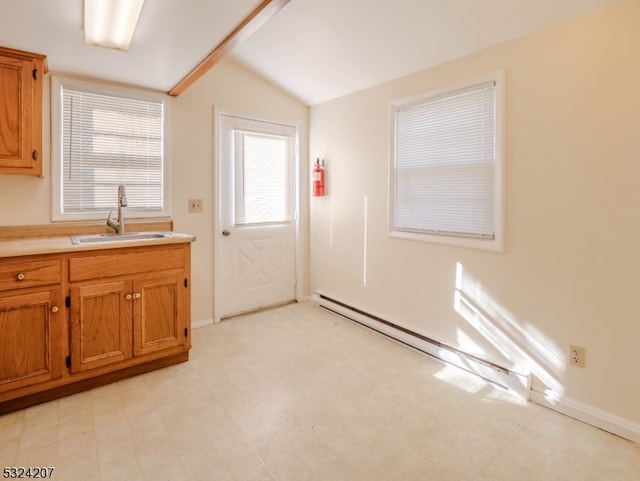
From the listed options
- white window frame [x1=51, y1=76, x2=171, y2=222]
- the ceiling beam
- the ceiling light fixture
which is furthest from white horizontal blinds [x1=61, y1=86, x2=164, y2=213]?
the ceiling light fixture

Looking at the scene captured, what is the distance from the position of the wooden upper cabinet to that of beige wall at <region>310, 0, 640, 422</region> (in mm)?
2759

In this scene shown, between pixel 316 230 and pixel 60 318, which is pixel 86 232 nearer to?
pixel 60 318

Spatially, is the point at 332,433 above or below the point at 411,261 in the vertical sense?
below

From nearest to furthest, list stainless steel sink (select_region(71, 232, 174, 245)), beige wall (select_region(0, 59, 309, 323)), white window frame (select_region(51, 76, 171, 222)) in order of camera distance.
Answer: stainless steel sink (select_region(71, 232, 174, 245)) → white window frame (select_region(51, 76, 171, 222)) → beige wall (select_region(0, 59, 309, 323))

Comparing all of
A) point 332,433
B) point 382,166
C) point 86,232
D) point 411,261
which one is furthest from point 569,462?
point 86,232

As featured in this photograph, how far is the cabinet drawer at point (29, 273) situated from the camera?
2.08 m

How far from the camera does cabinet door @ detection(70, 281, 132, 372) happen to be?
233 centimetres

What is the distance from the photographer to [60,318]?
2.27 m

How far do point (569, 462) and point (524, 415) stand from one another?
1.27 feet

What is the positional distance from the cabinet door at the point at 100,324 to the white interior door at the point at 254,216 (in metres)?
1.20

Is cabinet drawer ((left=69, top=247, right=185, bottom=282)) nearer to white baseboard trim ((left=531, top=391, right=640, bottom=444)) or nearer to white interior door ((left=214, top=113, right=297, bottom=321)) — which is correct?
white interior door ((left=214, top=113, right=297, bottom=321))

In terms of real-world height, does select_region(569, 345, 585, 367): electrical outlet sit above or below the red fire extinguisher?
below

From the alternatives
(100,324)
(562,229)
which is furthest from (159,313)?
(562,229)

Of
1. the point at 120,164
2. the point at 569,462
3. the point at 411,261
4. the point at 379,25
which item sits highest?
the point at 379,25
